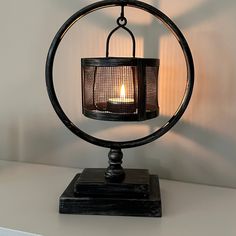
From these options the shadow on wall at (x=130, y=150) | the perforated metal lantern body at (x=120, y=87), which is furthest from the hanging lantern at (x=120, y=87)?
the shadow on wall at (x=130, y=150)

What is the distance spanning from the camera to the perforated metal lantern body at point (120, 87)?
2.30 ft

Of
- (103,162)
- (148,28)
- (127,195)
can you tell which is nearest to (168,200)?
(127,195)

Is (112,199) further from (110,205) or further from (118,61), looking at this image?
(118,61)

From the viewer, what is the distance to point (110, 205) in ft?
2.34

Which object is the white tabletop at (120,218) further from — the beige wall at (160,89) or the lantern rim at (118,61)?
the lantern rim at (118,61)

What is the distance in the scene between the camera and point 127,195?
2.36ft

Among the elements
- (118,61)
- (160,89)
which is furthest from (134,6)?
(160,89)

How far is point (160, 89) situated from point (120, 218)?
365 millimetres

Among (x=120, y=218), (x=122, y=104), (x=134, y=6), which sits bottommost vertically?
(x=120, y=218)

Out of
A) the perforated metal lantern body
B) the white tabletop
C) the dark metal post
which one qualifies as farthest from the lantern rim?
the white tabletop

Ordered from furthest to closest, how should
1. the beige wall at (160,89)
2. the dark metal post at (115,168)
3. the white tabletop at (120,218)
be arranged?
the beige wall at (160,89)
the dark metal post at (115,168)
the white tabletop at (120,218)

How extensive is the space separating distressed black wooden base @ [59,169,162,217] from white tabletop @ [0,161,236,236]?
0.05 ft

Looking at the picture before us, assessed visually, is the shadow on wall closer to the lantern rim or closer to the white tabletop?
the white tabletop

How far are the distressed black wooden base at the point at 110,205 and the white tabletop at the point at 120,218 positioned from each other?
0.05 feet
